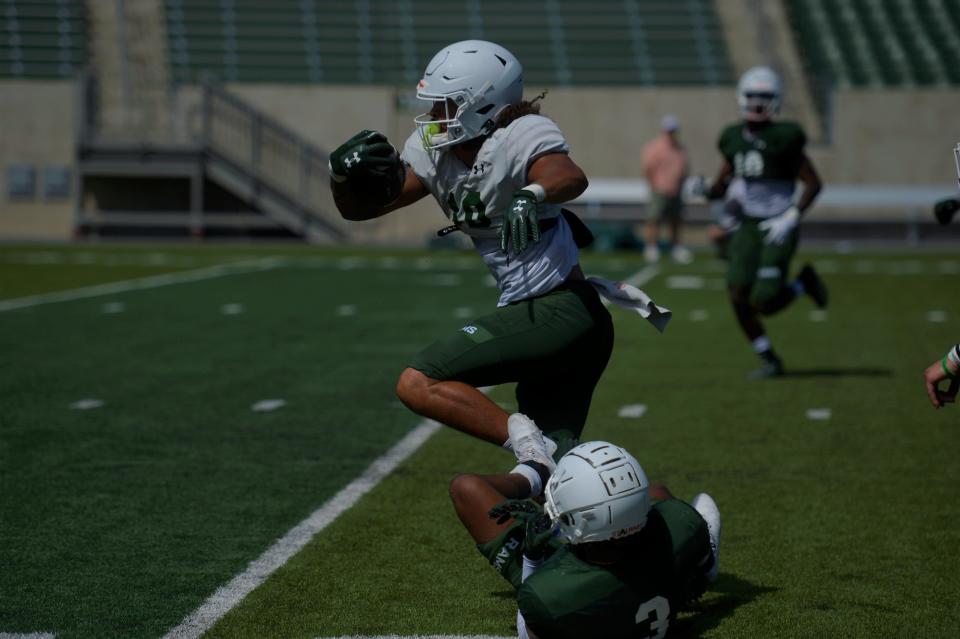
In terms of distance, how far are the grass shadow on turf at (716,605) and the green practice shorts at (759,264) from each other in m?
5.03

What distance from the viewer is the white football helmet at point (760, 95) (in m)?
9.70

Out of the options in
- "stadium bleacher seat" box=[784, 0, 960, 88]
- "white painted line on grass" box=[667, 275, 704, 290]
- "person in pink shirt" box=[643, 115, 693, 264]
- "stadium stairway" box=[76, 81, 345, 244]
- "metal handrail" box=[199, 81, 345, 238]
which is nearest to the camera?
"white painted line on grass" box=[667, 275, 704, 290]

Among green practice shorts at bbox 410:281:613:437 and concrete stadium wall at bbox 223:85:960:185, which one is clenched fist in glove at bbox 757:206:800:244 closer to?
green practice shorts at bbox 410:281:613:437

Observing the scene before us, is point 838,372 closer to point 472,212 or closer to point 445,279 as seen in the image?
point 472,212

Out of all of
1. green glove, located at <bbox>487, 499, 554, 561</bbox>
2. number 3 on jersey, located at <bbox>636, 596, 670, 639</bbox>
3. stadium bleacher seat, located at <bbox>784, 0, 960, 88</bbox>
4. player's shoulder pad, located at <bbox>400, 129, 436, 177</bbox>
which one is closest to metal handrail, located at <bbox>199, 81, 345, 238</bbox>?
stadium bleacher seat, located at <bbox>784, 0, 960, 88</bbox>

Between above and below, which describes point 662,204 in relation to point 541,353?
below

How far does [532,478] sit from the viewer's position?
4312mm

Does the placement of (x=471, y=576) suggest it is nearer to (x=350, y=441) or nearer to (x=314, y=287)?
(x=350, y=441)

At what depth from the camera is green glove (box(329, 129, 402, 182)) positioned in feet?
15.2

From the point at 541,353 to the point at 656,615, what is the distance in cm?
97

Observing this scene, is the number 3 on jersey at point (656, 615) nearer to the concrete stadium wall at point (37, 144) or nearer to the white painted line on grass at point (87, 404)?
the white painted line on grass at point (87, 404)

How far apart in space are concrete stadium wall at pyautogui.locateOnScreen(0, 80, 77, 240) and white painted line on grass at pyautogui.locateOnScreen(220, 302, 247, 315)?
49.9 ft

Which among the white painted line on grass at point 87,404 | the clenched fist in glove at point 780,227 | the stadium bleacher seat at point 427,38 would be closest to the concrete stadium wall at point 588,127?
the stadium bleacher seat at point 427,38

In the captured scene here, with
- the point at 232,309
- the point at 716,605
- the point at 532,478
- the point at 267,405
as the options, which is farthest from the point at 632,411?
the point at 232,309
